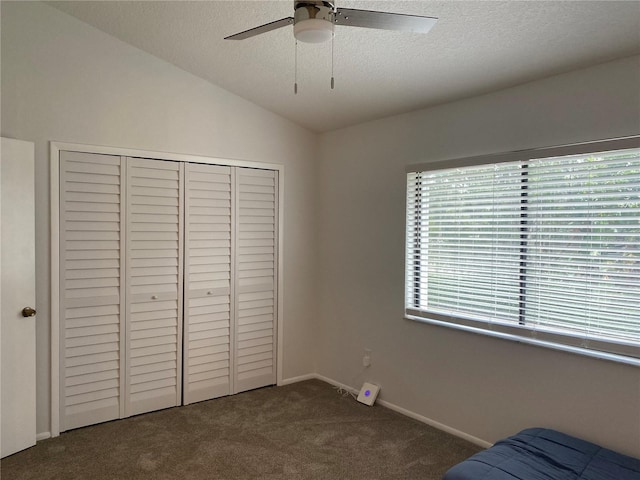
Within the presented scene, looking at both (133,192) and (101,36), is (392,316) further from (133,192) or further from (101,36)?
(101,36)

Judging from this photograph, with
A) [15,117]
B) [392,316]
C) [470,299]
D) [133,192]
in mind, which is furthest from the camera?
[392,316]

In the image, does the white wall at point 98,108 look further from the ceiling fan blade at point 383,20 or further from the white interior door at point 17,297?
the ceiling fan blade at point 383,20

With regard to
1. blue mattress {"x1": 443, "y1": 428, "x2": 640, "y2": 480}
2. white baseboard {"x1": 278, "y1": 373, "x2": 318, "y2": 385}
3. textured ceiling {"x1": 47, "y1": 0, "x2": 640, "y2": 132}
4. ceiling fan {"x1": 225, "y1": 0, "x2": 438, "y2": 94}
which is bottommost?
white baseboard {"x1": 278, "y1": 373, "x2": 318, "y2": 385}

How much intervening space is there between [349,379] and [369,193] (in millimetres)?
1646

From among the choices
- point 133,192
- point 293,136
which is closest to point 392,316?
point 293,136

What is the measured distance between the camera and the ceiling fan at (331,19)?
159 centimetres

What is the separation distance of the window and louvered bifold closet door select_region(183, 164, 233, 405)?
1503 mm

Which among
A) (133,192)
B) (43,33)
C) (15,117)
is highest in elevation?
(43,33)

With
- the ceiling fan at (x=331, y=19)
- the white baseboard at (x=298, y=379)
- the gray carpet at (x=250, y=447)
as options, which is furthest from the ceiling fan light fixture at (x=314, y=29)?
the white baseboard at (x=298, y=379)

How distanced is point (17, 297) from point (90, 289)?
1.43ft

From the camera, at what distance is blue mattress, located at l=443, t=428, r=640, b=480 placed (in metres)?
1.98

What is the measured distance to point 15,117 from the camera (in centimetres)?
283

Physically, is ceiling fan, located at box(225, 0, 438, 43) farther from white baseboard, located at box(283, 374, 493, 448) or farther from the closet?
white baseboard, located at box(283, 374, 493, 448)

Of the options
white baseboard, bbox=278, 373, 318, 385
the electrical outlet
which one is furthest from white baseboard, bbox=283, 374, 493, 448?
the electrical outlet
